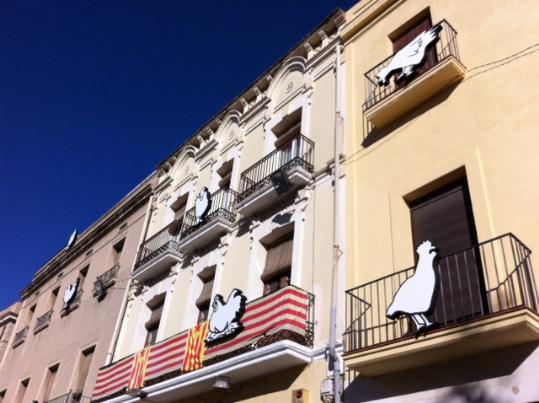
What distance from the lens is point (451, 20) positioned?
1007 centimetres

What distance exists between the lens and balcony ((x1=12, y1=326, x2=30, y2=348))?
22.8 m

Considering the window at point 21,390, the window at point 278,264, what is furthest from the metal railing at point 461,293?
the window at point 21,390

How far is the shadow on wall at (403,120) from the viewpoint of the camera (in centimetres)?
923

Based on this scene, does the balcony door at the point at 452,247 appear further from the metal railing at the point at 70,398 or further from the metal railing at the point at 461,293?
the metal railing at the point at 70,398

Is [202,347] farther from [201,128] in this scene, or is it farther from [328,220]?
[201,128]

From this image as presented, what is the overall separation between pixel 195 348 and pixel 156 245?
19.5ft

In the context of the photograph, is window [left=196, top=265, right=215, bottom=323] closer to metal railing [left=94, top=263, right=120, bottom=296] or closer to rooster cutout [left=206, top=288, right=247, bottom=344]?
rooster cutout [left=206, top=288, right=247, bottom=344]

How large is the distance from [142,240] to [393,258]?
1114 cm

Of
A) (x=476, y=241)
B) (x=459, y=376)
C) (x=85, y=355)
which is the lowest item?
(x=459, y=376)

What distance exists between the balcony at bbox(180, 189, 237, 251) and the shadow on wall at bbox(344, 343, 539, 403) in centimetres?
592

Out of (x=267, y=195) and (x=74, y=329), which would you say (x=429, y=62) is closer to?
(x=267, y=195)

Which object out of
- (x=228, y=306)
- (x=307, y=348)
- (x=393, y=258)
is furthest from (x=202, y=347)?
(x=393, y=258)

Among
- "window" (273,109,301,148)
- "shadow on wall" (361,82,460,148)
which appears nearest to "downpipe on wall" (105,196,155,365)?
"window" (273,109,301,148)

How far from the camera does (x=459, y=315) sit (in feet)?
23.5
